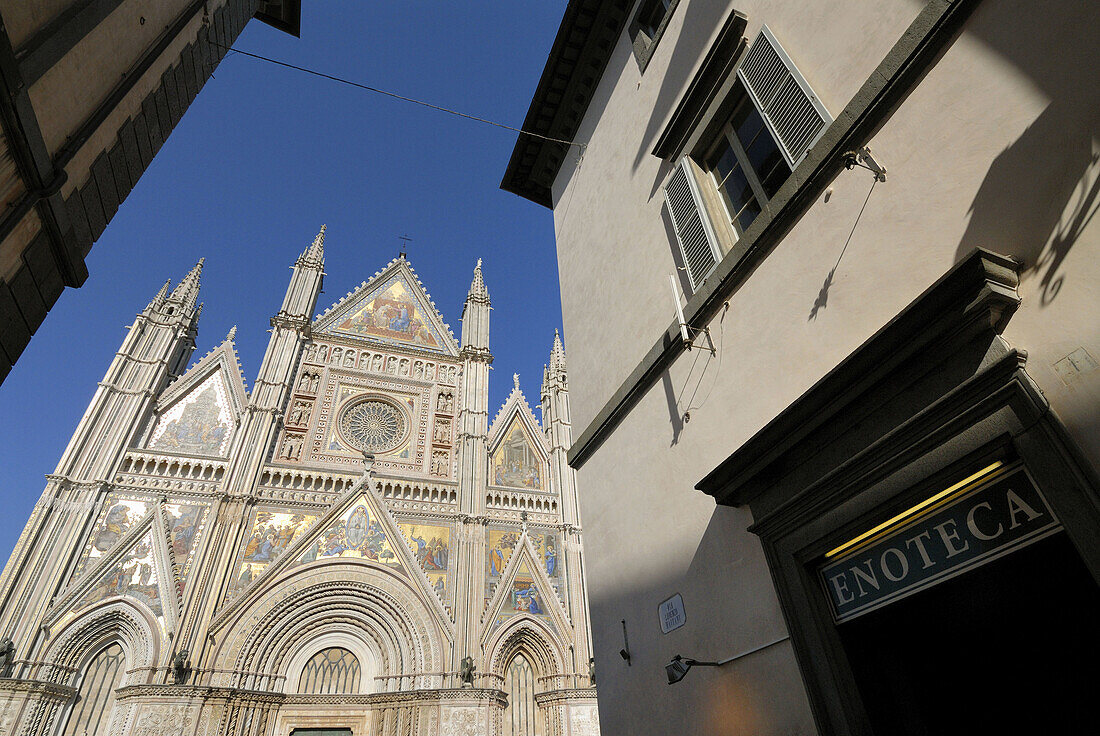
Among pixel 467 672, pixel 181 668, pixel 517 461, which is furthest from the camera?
pixel 517 461

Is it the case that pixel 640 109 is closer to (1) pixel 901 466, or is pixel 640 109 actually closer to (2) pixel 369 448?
(1) pixel 901 466

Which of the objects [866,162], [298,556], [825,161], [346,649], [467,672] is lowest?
[866,162]

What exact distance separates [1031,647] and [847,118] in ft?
9.42

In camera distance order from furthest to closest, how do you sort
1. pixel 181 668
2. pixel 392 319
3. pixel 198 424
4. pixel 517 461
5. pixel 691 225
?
pixel 392 319
pixel 517 461
pixel 198 424
pixel 181 668
pixel 691 225

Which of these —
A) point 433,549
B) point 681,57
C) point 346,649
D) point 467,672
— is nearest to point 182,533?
point 346,649

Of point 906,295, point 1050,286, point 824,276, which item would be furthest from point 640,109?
point 1050,286

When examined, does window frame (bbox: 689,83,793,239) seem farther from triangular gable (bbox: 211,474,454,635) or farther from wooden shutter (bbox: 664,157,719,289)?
triangular gable (bbox: 211,474,454,635)

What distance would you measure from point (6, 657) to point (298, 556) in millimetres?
6818

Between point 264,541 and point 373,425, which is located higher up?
point 373,425

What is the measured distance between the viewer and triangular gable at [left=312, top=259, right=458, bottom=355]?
23.8 metres

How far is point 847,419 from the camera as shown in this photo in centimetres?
294

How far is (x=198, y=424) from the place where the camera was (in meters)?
19.4

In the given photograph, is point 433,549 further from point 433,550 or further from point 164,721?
point 164,721

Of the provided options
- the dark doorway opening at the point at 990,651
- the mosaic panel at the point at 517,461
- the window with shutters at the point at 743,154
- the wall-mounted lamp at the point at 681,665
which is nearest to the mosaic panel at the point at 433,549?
the mosaic panel at the point at 517,461
